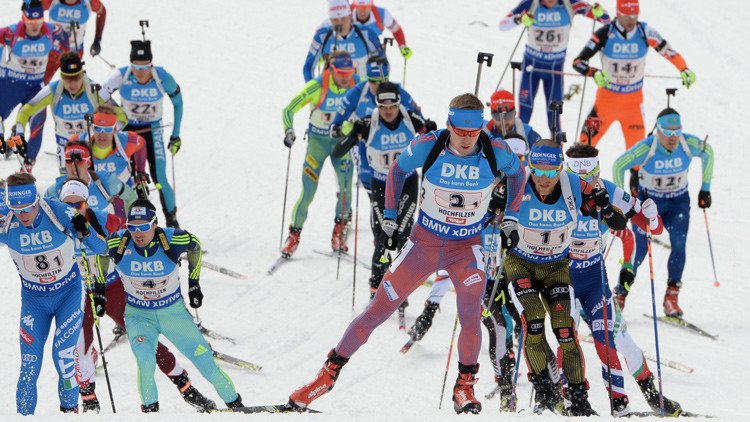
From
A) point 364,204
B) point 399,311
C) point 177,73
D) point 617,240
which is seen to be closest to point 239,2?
point 177,73

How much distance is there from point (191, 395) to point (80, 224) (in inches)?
69.5

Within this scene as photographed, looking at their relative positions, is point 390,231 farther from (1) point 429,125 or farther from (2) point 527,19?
(2) point 527,19

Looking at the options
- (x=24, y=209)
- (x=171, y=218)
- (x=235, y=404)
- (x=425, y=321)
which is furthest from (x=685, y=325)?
(x=24, y=209)

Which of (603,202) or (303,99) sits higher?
(603,202)

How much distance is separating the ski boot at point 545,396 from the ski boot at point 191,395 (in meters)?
2.72

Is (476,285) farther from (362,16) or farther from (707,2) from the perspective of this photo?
(707,2)

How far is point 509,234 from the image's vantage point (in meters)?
8.34

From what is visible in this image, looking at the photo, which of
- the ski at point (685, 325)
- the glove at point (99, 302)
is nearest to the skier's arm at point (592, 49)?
the ski at point (685, 325)

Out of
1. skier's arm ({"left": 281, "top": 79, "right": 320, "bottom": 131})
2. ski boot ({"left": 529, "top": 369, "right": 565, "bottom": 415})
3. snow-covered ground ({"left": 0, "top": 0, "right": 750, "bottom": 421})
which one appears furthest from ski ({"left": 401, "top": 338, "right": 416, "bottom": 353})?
skier's arm ({"left": 281, "top": 79, "right": 320, "bottom": 131})

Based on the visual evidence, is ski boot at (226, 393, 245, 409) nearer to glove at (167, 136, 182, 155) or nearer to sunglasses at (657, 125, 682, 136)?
glove at (167, 136, 182, 155)

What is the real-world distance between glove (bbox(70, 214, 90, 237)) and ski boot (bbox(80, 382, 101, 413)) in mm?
1416

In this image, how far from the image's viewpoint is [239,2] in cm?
2212

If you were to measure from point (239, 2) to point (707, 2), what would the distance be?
925 cm

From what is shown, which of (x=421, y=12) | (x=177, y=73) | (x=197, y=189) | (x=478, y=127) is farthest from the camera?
(x=421, y=12)
